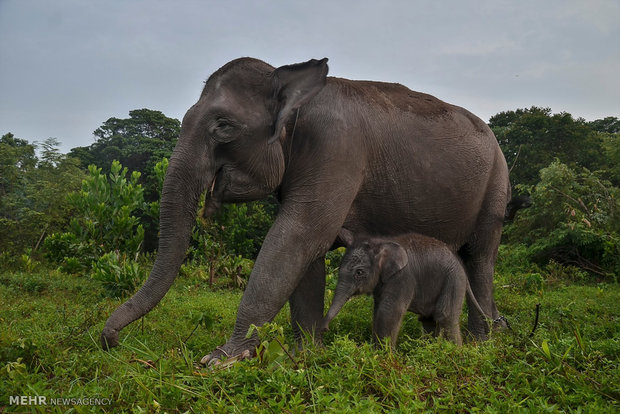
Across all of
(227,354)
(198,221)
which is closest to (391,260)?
(227,354)

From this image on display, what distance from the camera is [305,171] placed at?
3.17m

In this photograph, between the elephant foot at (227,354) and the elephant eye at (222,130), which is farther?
the elephant eye at (222,130)

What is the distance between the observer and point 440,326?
373 centimetres

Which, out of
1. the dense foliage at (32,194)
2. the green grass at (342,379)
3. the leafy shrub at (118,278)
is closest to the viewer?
the green grass at (342,379)

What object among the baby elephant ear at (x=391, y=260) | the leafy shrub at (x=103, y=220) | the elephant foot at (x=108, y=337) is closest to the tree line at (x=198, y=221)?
the leafy shrub at (x=103, y=220)

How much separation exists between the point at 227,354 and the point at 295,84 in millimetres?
1665

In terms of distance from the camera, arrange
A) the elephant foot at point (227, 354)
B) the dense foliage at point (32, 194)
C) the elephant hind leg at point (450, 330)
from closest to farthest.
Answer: the elephant foot at point (227, 354), the elephant hind leg at point (450, 330), the dense foliage at point (32, 194)

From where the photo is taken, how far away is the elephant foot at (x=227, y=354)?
8.77 ft

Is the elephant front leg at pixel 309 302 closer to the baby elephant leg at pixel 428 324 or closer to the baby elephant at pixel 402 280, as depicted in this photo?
the baby elephant at pixel 402 280

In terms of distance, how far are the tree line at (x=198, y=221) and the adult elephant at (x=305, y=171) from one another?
0.90 metres

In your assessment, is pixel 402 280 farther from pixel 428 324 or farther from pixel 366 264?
pixel 428 324

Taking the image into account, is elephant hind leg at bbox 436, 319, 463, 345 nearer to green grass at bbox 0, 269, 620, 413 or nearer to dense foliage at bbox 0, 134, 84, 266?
green grass at bbox 0, 269, 620, 413

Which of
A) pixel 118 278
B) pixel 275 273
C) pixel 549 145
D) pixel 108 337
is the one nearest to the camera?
pixel 108 337

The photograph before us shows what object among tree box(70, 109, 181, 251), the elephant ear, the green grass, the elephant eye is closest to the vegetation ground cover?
the green grass
